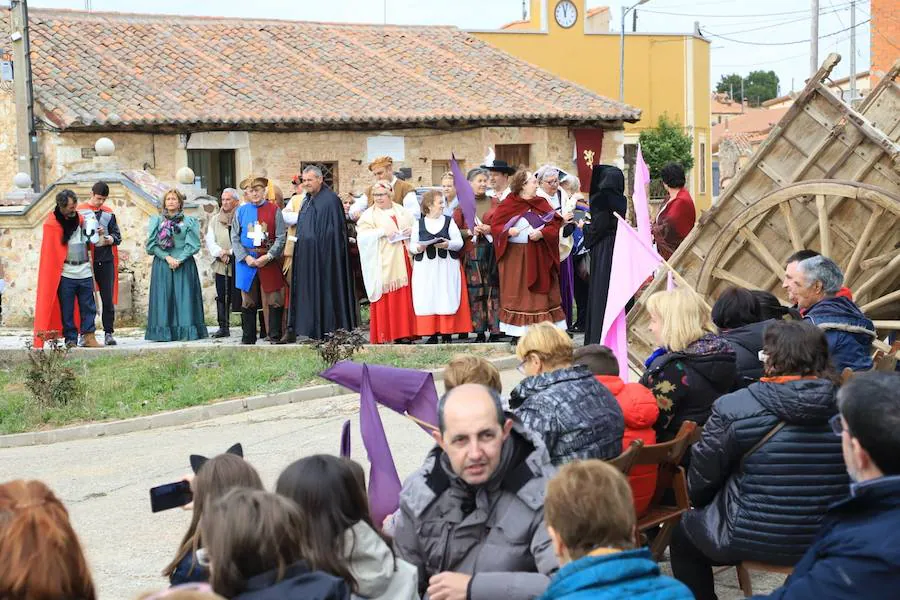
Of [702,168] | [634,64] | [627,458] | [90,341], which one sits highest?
[634,64]

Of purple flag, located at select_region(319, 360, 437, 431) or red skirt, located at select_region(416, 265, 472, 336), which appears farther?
red skirt, located at select_region(416, 265, 472, 336)

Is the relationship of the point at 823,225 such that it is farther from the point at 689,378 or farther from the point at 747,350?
the point at 689,378

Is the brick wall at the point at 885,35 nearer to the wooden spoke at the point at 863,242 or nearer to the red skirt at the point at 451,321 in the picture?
the red skirt at the point at 451,321

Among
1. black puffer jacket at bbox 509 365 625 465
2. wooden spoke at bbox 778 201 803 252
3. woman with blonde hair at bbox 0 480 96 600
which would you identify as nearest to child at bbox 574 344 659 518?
black puffer jacket at bbox 509 365 625 465

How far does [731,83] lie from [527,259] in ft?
355

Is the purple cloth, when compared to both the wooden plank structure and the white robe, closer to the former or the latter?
the white robe

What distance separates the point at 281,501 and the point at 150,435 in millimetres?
6963

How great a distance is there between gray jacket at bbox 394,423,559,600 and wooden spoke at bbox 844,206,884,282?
430cm

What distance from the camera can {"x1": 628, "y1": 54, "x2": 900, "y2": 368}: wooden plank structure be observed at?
791 centimetres

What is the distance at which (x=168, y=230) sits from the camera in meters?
14.0

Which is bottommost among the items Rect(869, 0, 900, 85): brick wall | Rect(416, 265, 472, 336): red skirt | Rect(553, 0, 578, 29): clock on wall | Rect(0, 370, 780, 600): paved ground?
Rect(0, 370, 780, 600): paved ground

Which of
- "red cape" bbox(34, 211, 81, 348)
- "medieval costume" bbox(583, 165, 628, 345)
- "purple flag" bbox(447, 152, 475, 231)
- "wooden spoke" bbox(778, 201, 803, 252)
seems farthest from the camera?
"red cape" bbox(34, 211, 81, 348)

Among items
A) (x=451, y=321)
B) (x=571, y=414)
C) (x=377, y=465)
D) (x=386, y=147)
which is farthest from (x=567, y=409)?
(x=386, y=147)

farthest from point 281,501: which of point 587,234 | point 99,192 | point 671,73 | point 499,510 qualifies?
point 671,73
